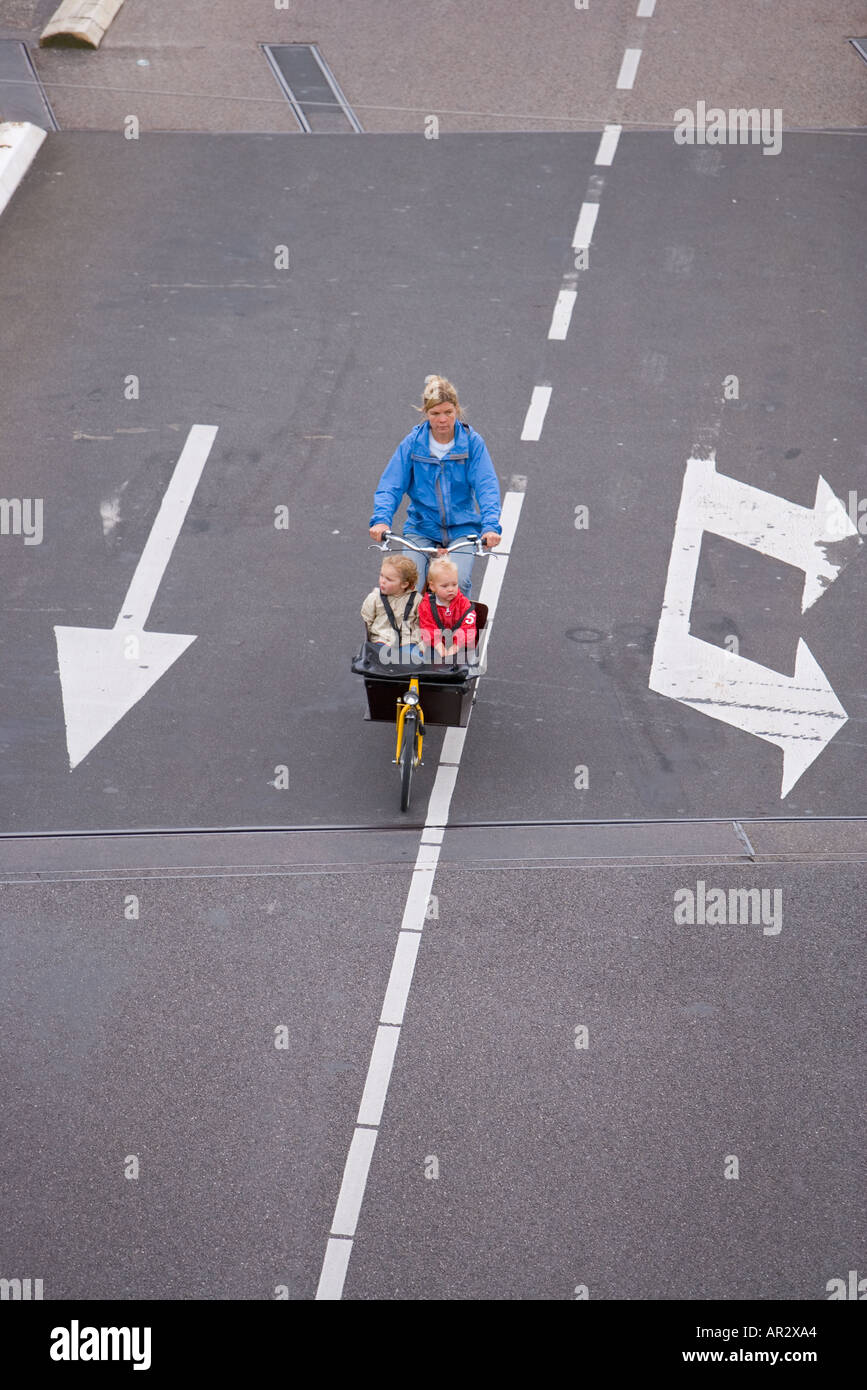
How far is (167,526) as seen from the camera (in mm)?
11102

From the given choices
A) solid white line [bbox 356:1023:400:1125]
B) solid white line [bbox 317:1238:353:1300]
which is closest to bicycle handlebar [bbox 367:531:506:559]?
solid white line [bbox 356:1023:400:1125]

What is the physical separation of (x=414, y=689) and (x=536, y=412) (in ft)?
15.3

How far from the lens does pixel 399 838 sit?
8758 millimetres

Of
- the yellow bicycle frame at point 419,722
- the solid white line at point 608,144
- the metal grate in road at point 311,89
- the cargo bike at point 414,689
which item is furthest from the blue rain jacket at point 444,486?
the metal grate in road at point 311,89

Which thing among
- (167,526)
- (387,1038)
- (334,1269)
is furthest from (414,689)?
(167,526)

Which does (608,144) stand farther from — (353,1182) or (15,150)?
(353,1182)

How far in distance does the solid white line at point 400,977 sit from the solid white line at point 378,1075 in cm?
9

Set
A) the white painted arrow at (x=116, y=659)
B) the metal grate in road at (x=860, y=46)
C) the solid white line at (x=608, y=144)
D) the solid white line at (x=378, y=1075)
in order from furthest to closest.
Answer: the metal grate in road at (x=860, y=46)
the solid white line at (x=608, y=144)
the white painted arrow at (x=116, y=659)
the solid white line at (x=378, y=1075)

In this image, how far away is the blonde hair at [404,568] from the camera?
8516mm

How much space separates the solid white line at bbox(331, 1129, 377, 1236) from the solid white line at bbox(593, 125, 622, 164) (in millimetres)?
11976

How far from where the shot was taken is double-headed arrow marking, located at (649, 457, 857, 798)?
9555 mm

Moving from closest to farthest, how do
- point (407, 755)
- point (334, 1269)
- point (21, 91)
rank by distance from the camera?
point (334, 1269) < point (407, 755) < point (21, 91)

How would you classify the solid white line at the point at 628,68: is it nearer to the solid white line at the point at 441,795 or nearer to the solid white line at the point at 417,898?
the solid white line at the point at 441,795
